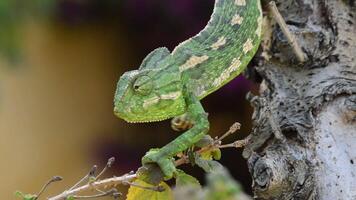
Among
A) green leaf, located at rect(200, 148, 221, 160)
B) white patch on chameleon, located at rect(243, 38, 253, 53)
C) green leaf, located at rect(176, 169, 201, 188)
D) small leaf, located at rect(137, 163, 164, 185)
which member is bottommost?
green leaf, located at rect(176, 169, 201, 188)

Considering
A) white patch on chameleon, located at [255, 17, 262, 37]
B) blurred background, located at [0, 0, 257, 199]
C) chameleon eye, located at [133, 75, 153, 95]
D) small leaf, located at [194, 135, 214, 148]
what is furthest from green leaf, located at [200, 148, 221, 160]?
blurred background, located at [0, 0, 257, 199]

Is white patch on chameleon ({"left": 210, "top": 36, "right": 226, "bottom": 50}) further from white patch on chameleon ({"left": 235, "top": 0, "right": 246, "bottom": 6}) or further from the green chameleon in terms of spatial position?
white patch on chameleon ({"left": 235, "top": 0, "right": 246, "bottom": 6})

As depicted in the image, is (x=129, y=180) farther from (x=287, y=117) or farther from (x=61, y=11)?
(x=61, y=11)

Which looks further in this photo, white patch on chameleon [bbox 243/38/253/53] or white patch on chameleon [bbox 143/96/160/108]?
white patch on chameleon [bbox 243/38/253/53]

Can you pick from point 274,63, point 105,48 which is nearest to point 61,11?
point 105,48

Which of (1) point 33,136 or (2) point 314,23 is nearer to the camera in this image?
(2) point 314,23

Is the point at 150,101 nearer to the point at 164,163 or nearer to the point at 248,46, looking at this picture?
the point at 164,163

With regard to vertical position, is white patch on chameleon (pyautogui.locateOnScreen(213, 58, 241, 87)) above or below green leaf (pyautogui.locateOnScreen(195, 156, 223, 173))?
above

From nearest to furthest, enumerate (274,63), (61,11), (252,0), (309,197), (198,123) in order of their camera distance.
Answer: (198,123), (309,197), (252,0), (274,63), (61,11)

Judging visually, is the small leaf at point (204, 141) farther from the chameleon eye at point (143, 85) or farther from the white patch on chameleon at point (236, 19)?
the white patch on chameleon at point (236, 19)
